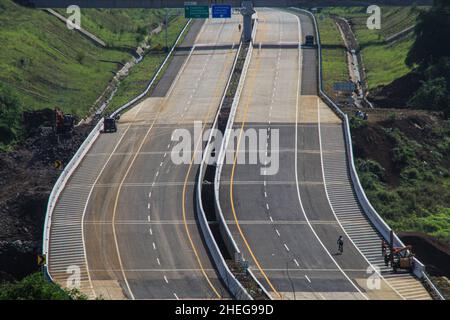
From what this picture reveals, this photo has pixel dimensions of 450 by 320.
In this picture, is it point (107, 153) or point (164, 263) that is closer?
point (164, 263)

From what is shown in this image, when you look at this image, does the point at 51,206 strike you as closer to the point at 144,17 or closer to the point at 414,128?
the point at 414,128

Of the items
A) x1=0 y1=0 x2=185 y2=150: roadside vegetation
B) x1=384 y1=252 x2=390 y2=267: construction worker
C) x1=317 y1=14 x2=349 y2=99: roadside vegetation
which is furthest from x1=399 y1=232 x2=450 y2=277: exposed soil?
x1=317 y1=14 x2=349 y2=99: roadside vegetation

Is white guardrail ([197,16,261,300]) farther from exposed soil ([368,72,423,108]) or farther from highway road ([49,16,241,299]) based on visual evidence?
exposed soil ([368,72,423,108])

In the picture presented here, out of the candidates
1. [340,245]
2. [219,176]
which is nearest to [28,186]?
[219,176]
